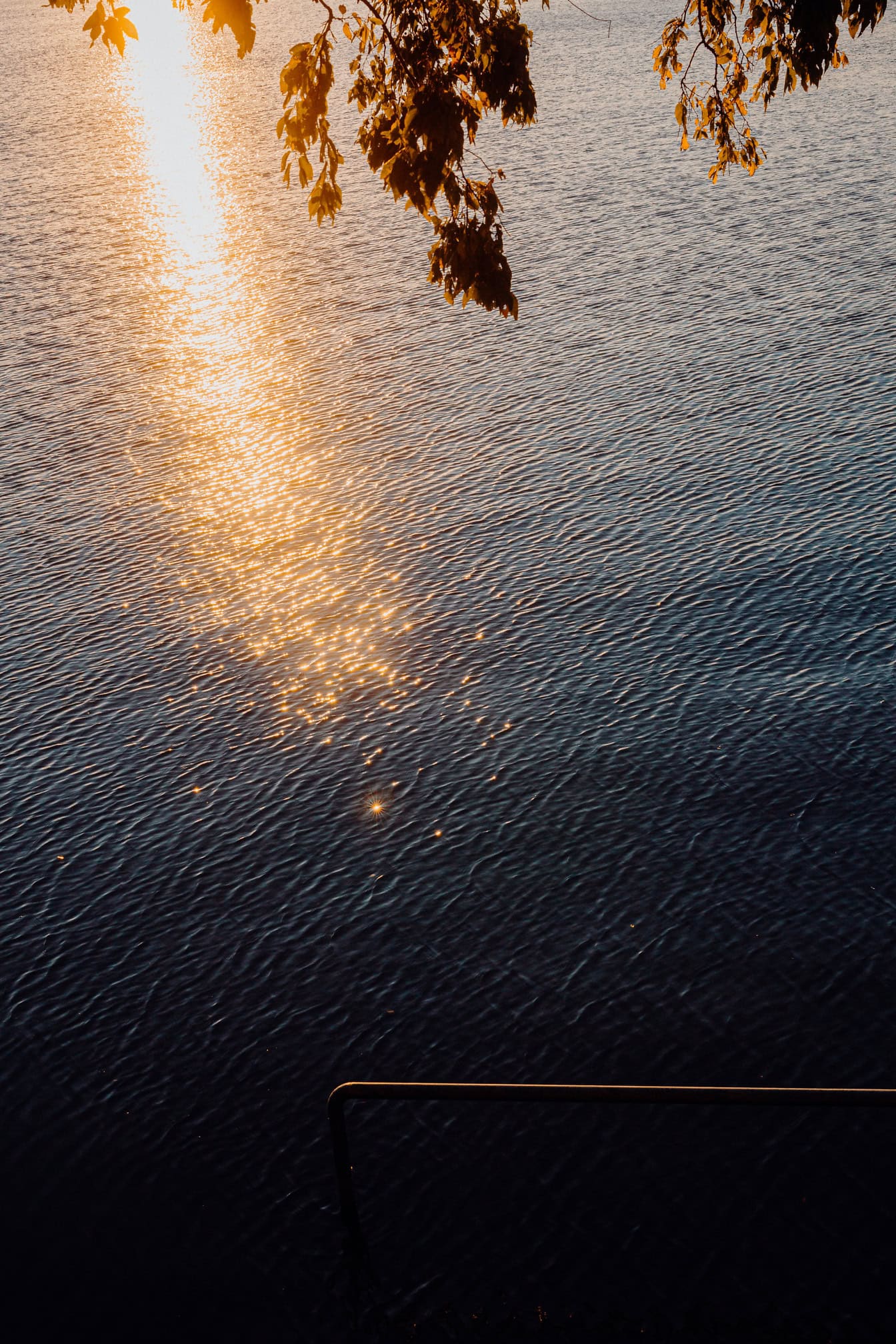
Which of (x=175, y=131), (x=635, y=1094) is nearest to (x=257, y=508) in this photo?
(x=635, y=1094)

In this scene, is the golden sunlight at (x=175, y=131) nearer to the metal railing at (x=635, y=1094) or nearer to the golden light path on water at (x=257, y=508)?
the golden light path on water at (x=257, y=508)

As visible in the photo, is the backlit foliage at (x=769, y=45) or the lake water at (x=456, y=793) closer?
the lake water at (x=456, y=793)

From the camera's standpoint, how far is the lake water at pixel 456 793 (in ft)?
41.9

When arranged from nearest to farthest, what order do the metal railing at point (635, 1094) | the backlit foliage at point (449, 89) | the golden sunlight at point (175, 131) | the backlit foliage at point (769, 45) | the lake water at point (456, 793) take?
the metal railing at point (635, 1094)
the lake water at point (456, 793)
the backlit foliage at point (769, 45)
the backlit foliage at point (449, 89)
the golden sunlight at point (175, 131)

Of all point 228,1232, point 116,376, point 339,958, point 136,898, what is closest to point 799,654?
point 339,958

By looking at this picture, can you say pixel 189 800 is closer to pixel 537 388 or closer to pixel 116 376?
pixel 537 388

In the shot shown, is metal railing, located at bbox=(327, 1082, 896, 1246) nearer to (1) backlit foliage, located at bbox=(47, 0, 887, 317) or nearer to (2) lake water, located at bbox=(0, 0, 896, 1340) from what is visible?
(2) lake water, located at bbox=(0, 0, 896, 1340)

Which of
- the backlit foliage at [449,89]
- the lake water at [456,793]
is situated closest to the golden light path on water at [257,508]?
the lake water at [456,793]

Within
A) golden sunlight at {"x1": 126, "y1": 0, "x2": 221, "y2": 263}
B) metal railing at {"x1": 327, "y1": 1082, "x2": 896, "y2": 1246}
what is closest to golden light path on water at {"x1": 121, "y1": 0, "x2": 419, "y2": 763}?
golden sunlight at {"x1": 126, "y1": 0, "x2": 221, "y2": 263}

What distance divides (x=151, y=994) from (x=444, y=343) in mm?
24251

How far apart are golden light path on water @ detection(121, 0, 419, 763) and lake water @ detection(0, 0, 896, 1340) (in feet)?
0.39

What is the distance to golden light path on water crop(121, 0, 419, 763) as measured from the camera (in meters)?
23.0

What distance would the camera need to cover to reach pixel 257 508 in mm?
28797

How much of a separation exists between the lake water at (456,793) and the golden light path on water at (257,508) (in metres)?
0.12
